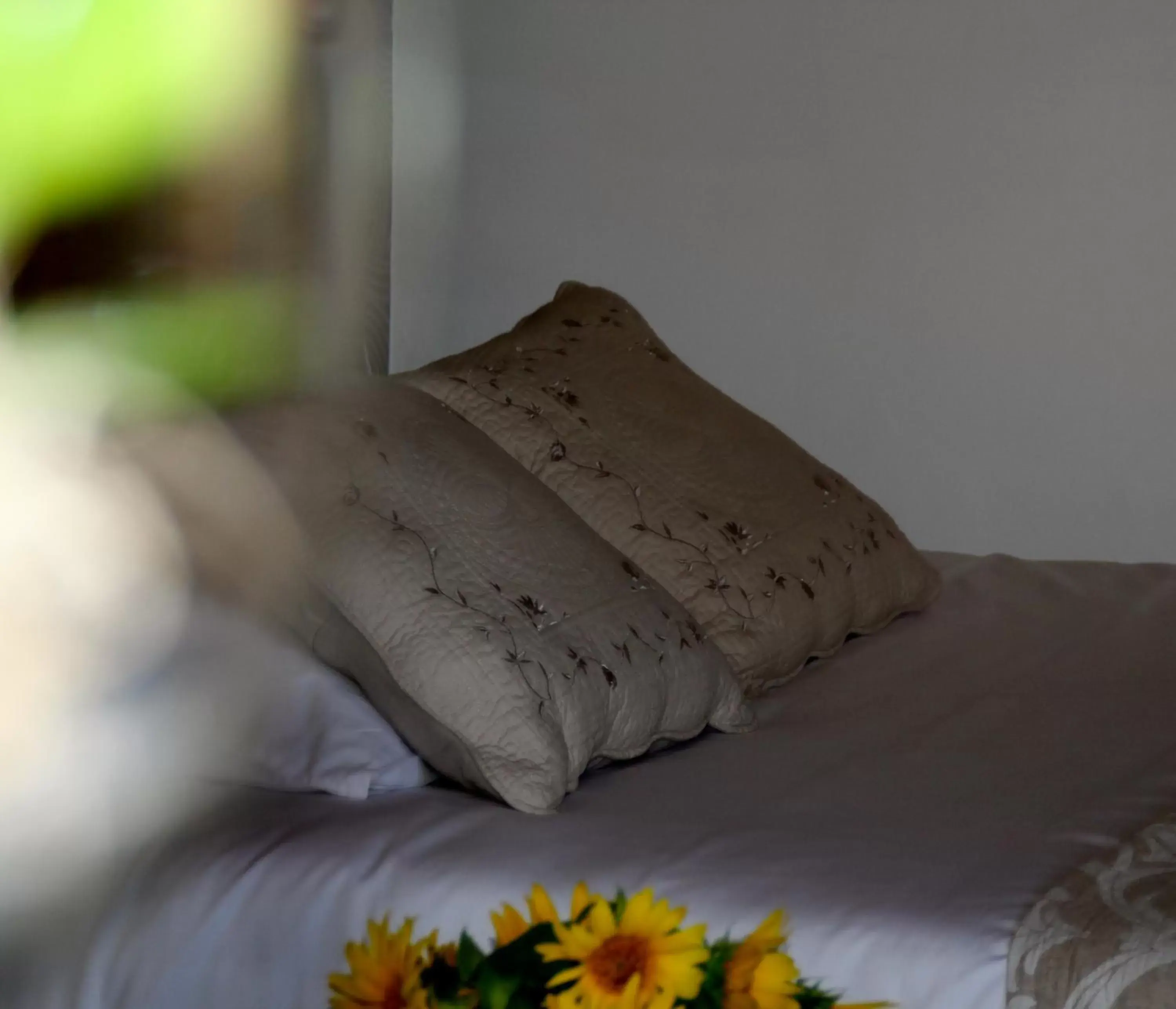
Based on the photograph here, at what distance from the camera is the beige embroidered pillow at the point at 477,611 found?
1.23 m

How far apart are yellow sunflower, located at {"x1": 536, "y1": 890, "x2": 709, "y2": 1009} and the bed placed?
0.37 meters

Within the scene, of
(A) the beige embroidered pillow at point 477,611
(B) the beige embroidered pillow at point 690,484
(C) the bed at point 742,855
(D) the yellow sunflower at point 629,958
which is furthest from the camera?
(B) the beige embroidered pillow at point 690,484

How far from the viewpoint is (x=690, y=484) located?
1.63 m

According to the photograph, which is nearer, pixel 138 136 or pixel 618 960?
pixel 618 960

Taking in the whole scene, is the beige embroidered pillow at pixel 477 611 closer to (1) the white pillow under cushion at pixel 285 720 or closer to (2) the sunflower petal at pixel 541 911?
(1) the white pillow under cushion at pixel 285 720

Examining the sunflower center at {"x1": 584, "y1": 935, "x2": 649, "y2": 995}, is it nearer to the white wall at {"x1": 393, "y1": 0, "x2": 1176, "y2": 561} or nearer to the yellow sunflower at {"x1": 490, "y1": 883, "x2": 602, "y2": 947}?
the yellow sunflower at {"x1": 490, "y1": 883, "x2": 602, "y2": 947}

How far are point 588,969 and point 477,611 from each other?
25.2 inches

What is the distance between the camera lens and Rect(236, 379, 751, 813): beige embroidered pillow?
1229 mm

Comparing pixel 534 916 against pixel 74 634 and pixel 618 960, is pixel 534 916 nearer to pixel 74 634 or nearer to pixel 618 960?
pixel 618 960

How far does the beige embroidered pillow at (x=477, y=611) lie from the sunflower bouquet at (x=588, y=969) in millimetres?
520

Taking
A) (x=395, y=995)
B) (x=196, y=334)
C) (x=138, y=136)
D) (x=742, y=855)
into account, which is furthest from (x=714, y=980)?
(x=196, y=334)

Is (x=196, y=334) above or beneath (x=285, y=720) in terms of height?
above

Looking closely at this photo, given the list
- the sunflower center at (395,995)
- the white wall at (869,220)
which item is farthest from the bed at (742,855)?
the white wall at (869,220)

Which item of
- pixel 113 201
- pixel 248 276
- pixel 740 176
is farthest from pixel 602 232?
pixel 113 201
